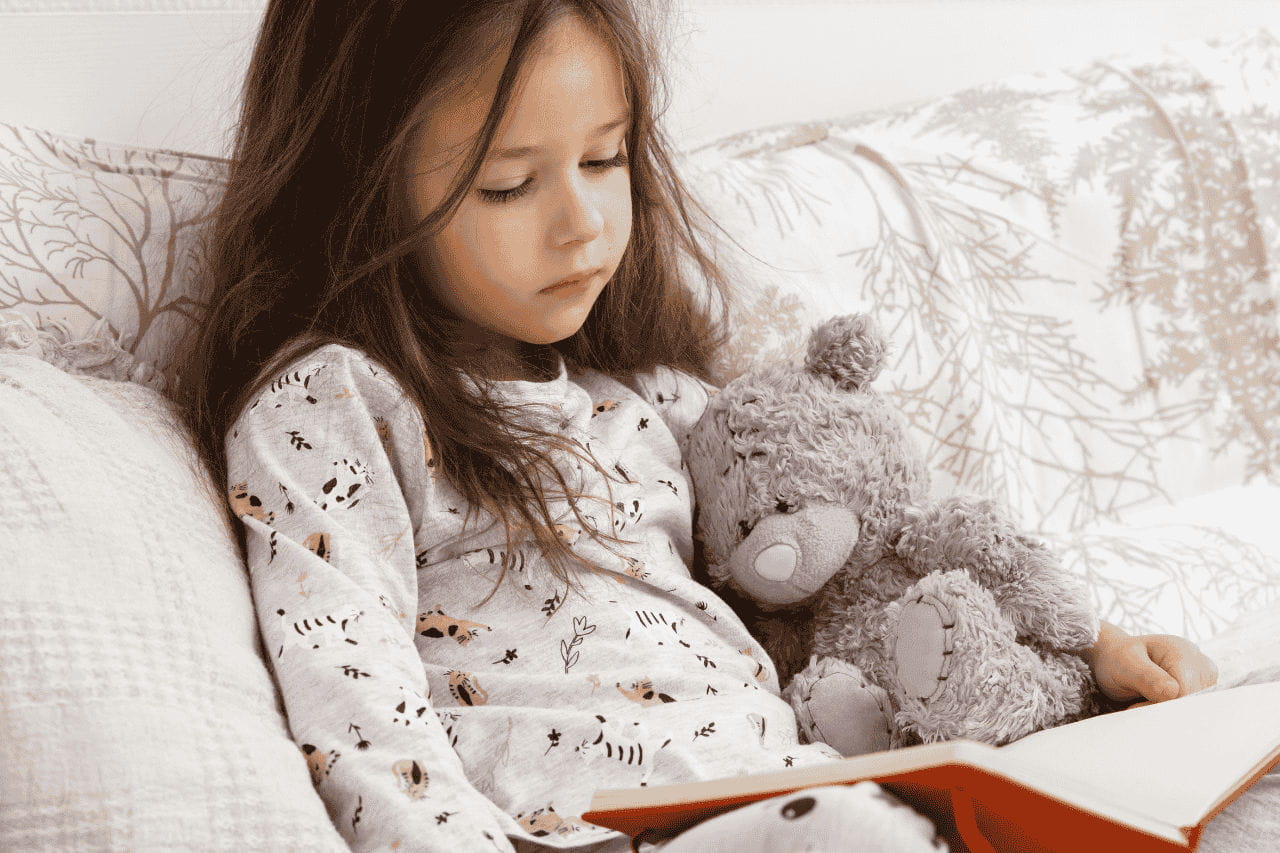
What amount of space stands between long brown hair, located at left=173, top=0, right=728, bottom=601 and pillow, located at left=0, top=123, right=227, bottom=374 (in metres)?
0.02

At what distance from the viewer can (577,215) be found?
77 centimetres

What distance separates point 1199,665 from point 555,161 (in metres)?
0.56

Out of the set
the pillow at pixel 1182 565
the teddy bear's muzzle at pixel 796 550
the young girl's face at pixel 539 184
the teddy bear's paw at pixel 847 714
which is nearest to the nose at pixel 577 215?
the young girl's face at pixel 539 184

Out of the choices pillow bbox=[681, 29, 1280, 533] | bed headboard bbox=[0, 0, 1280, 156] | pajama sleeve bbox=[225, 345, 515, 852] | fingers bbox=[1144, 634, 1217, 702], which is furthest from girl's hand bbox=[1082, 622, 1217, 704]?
bed headboard bbox=[0, 0, 1280, 156]

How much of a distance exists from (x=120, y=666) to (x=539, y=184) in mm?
406

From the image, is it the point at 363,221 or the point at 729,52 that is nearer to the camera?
the point at 363,221

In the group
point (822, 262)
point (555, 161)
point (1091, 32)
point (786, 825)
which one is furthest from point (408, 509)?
point (1091, 32)

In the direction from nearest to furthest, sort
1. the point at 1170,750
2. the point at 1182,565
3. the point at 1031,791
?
the point at 1031,791, the point at 1170,750, the point at 1182,565

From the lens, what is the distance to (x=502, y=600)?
30.2 inches

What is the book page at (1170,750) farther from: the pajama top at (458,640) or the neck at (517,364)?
the neck at (517,364)

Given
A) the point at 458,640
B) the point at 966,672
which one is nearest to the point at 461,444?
the point at 458,640

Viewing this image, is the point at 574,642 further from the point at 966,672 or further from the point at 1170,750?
the point at 1170,750

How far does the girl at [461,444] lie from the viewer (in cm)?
68

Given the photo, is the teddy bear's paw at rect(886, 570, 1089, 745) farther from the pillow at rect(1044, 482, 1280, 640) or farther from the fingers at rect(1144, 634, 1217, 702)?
the pillow at rect(1044, 482, 1280, 640)
